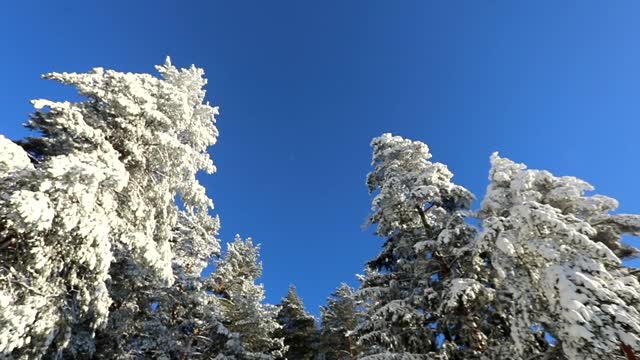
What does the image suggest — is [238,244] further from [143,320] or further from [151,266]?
[151,266]

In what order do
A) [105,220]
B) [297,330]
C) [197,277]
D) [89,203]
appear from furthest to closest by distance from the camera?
1. [297,330]
2. [197,277]
3. [105,220]
4. [89,203]

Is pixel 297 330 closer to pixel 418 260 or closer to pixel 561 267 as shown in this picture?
pixel 418 260

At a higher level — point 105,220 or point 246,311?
point 246,311

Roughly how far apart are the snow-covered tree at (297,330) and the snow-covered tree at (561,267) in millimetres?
18455

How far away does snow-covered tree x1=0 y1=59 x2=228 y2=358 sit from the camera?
9.15m

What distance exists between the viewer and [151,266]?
12.0 m

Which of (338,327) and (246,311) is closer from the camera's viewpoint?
(246,311)

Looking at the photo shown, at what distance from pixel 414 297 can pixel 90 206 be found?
1108 centimetres

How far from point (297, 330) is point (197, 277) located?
12.2m

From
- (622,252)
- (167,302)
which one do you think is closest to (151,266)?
(167,302)

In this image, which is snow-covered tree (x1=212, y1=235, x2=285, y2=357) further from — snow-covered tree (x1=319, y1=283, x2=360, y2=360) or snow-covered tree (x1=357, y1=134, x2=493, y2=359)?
snow-covered tree (x1=357, y1=134, x2=493, y2=359)

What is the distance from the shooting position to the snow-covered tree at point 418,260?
536 inches

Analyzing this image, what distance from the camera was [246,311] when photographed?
21.2m

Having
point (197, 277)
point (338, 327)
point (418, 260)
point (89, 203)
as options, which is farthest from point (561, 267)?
point (338, 327)
